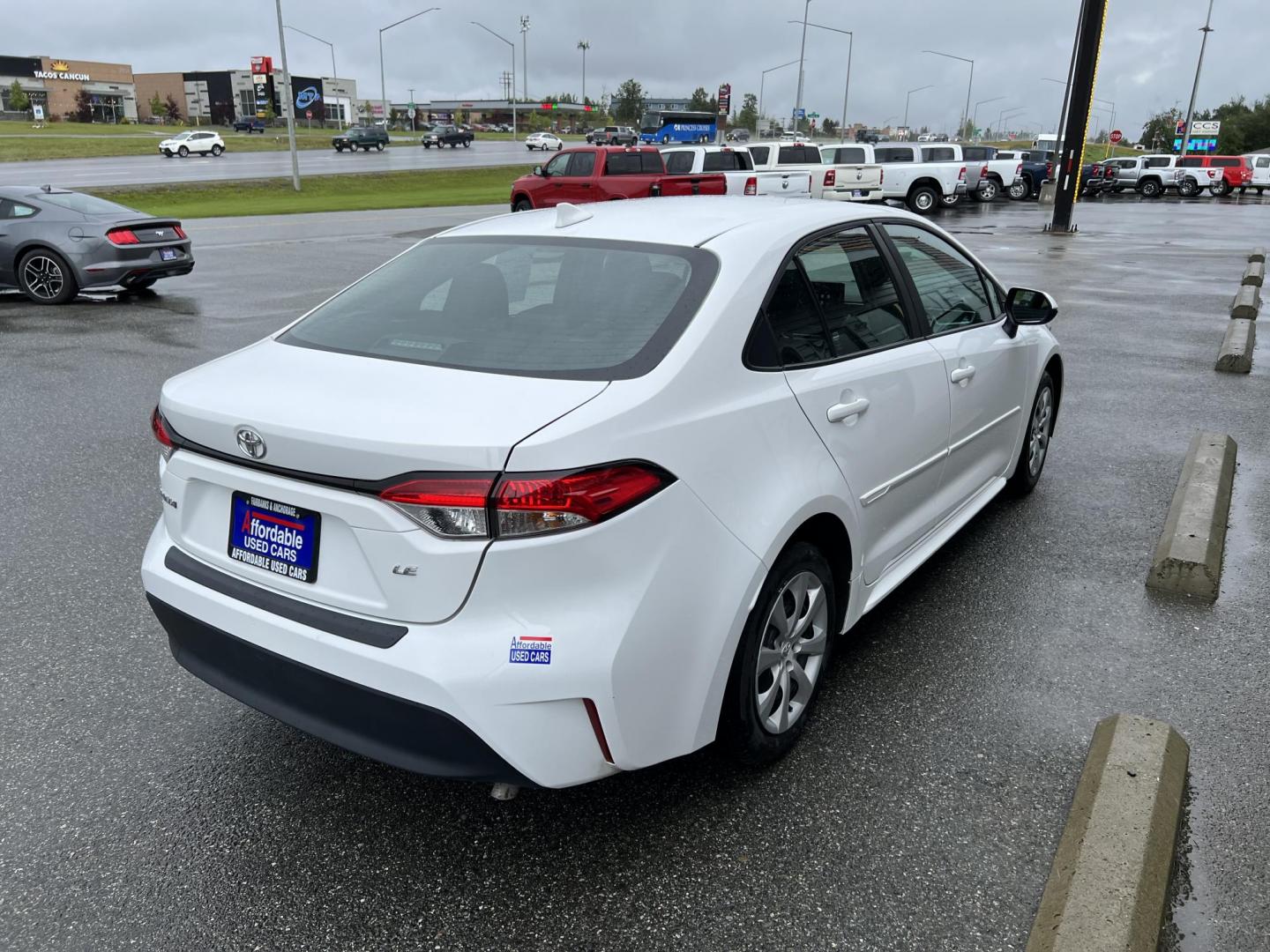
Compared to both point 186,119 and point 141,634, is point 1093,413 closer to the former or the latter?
point 141,634

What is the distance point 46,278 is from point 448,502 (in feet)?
41.8

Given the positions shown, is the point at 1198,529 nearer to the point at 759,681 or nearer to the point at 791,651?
the point at 791,651

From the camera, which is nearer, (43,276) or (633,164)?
(43,276)

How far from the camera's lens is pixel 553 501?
232 centimetres

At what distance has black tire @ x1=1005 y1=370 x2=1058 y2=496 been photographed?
17.7ft

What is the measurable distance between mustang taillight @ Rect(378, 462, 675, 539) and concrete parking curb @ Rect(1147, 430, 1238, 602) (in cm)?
321

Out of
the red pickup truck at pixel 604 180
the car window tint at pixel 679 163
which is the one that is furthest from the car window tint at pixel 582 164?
the car window tint at pixel 679 163

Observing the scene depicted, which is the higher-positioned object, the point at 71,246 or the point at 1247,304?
the point at 71,246

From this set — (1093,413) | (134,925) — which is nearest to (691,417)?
(134,925)

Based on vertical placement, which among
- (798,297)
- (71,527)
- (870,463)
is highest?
(798,297)

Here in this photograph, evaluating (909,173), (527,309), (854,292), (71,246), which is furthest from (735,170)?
(527,309)

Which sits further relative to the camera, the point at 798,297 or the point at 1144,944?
the point at 798,297

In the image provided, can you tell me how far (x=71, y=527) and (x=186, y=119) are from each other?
129193 millimetres

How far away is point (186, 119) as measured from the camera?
117 metres
